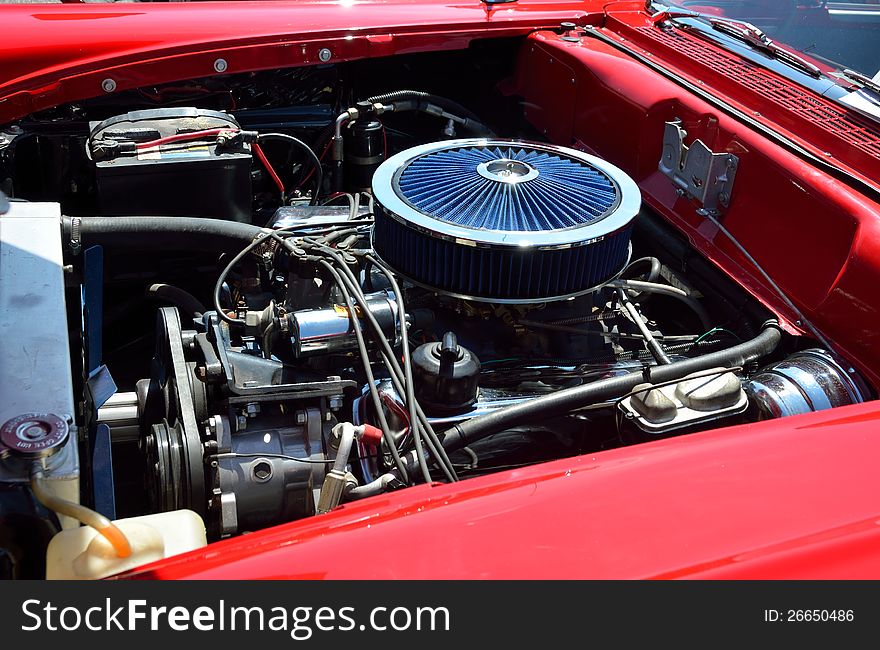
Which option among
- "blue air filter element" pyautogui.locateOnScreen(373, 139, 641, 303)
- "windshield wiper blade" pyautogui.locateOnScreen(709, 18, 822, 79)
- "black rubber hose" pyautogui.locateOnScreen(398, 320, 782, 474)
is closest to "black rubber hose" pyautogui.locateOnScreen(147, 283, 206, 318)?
"blue air filter element" pyautogui.locateOnScreen(373, 139, 641, 303)

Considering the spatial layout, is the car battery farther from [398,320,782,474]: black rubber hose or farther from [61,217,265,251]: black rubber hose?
[398,320,782,474]: black rubber hose

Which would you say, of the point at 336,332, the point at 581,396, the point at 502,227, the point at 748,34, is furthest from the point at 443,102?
the point at 581,396

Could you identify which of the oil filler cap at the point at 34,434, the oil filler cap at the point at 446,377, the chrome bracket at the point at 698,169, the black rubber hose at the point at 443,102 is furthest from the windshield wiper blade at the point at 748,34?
the oil filler cap at the point at 34,434

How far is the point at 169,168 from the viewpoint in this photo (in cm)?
170

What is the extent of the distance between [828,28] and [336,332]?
1.41 meters

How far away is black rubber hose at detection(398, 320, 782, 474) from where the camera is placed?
1.26 m

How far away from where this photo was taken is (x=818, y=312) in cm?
147

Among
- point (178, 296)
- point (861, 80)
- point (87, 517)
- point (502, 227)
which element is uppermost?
point (861, 80)

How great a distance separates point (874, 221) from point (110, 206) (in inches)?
55.2

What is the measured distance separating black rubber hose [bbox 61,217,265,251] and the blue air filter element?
0.27 metres

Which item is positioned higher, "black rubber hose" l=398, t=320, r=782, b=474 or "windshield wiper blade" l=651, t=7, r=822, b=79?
"windshield wiper blade" l=651, t=7, r=822, b=79

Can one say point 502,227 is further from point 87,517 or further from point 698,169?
point 87,517
